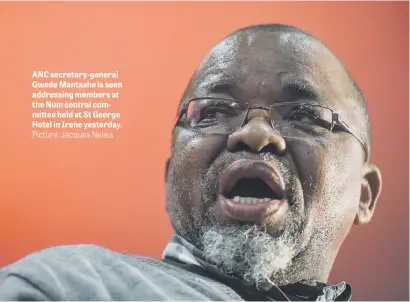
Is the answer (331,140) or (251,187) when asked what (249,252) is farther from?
(331,140)

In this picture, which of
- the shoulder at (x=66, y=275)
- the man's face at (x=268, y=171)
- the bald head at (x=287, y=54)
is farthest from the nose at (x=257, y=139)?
the shoulder at (x=66, y=275)

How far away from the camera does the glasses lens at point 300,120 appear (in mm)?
991

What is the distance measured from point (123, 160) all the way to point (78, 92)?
17cm

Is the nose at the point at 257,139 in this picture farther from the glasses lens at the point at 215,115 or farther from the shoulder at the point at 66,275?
the shoulder at the point at 66,275

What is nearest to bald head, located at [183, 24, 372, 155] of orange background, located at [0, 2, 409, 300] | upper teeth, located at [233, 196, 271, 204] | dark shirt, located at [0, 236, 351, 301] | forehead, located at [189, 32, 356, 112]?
forehead, located at [189, 32, 356, 112]

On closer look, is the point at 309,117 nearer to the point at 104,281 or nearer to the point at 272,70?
the point at 272,70

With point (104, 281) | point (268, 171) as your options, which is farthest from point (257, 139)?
point (104, 281)

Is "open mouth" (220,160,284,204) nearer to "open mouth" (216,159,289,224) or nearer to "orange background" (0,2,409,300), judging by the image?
"open mouth" (216,159,289,224)

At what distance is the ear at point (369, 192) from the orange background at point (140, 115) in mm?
102

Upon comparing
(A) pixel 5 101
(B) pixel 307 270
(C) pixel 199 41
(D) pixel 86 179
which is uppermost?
(C) pixel 199 41

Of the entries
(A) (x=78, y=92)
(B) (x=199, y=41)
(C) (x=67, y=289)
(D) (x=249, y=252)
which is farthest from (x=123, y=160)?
(C) (x=67, y=289)

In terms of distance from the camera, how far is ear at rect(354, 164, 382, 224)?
1165 mm

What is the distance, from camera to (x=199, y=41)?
1.25 m

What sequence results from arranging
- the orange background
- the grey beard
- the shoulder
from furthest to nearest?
the orange background, the grey beard, the shoulder
